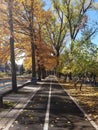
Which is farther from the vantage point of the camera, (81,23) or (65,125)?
(81,23)

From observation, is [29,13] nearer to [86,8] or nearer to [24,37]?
[24,37]

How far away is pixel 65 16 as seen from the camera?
201 ft

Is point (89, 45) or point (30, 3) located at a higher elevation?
point (30, 3)

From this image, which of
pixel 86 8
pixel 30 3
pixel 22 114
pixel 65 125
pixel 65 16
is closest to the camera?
pixel 65 125

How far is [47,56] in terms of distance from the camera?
193 ft

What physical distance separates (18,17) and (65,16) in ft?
70.0

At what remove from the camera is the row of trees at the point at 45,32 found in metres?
32.6

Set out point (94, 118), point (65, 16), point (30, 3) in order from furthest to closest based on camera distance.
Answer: point (65, 16) → point (30, 3) → point (94, 118)

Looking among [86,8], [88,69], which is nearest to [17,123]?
[88,69]

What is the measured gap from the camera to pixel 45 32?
65875 millimetres

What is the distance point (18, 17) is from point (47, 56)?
60.1 feet

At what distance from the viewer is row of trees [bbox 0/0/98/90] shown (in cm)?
3259

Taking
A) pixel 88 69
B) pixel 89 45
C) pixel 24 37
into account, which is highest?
pixel 24 37

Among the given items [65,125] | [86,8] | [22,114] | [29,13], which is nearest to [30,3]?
[29,13]
